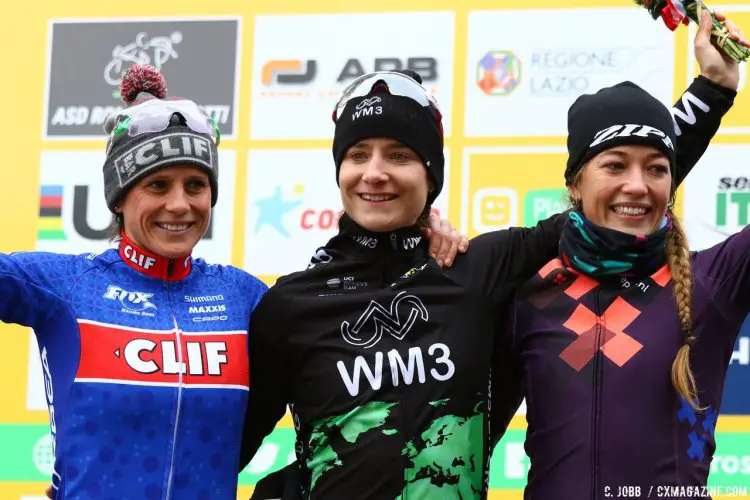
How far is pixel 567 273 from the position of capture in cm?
232

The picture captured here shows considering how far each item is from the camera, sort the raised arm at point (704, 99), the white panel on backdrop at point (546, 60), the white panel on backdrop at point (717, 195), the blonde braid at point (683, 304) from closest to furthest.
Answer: the blonde braid at point (683, 304) < the raised arm at point (704, 99) < the white panel on backdrop at point (717, 195) < the white panel on backdrop at point (546, 60)

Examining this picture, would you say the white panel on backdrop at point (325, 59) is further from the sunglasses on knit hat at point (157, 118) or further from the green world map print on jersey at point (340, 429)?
the green world map print on jersey at point (340, 429)

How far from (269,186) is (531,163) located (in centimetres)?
93

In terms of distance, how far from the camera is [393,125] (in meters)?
2.33

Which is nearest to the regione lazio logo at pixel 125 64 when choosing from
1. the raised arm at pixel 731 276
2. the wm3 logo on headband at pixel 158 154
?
the wm3 logo on headband at pixel 158 154

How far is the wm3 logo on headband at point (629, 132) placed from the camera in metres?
2.27

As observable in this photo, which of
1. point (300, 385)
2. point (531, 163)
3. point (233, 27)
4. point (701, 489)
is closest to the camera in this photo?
point (701, 489)

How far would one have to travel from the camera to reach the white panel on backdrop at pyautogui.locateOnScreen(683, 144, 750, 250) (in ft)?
12.0

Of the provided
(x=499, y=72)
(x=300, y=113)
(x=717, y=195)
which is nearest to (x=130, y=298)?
(x=300, y=113)

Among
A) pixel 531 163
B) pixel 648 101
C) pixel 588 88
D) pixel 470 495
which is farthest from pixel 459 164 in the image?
pixel 470 495

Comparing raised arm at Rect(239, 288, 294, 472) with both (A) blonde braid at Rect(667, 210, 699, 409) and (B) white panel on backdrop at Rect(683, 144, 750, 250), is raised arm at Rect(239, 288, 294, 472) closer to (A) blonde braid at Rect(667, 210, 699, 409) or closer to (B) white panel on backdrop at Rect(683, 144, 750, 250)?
(A) blonde braid at Rect(667, 210, 699, 409)

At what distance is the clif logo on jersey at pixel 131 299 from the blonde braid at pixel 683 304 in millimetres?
1087

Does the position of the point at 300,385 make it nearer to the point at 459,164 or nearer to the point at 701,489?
the point at 701,489

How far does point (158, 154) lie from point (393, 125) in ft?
1.68
